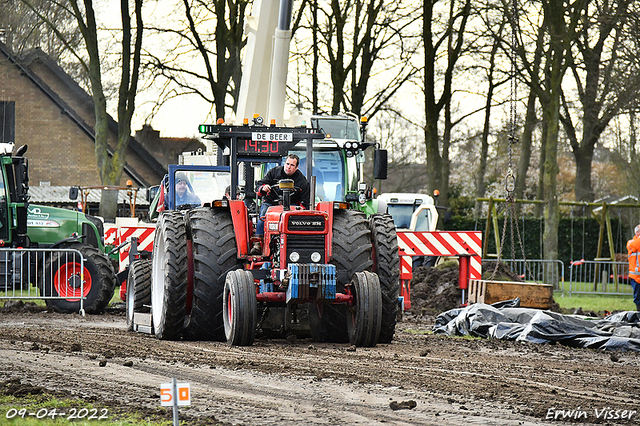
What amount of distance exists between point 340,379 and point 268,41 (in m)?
10.1

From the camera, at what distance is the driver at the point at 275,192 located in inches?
414

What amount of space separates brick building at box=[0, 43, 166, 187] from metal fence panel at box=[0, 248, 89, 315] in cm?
2588

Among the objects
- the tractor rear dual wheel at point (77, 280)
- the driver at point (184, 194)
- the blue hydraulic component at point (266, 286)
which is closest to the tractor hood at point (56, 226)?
the tractor rear dual wheel at point (77, 280)

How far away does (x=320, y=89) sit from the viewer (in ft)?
117

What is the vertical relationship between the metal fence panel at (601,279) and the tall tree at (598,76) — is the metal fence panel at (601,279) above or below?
below

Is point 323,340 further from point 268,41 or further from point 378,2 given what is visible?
point 378,2

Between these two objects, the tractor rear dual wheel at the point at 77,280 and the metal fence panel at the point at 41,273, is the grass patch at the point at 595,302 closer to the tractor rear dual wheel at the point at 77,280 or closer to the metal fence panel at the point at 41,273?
the tractor rear dual wheel at the point at 77,280

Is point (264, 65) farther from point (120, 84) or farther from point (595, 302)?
point (120, 84)

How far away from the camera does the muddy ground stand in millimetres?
6078

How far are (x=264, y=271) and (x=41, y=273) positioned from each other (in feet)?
25.2

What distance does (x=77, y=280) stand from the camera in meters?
16.5

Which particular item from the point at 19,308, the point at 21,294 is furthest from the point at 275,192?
the point at 19,308

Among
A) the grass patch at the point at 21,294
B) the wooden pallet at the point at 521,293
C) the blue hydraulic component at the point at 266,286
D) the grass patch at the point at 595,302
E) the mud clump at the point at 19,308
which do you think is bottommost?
the grass patch at the point at 595,302

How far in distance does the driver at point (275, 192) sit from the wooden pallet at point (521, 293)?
17.3 ft
